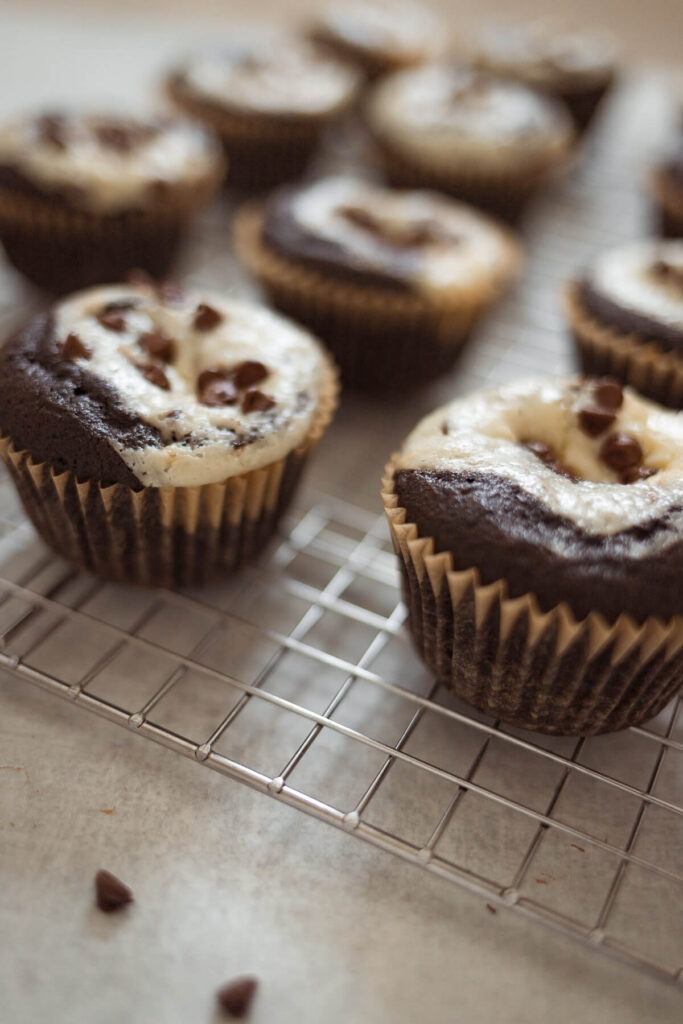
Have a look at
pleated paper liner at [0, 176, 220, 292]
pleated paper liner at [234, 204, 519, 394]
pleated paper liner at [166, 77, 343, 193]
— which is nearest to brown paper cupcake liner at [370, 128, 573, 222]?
pleated paper liner at [166, 77, 343, 193]

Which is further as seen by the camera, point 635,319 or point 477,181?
point 477,181

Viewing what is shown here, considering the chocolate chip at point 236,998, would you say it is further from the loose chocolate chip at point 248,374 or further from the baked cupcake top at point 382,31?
the baked cupcake top at point 382,31

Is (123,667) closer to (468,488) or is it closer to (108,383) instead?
(108,383)

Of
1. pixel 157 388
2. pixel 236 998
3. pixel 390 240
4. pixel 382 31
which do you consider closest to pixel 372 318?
pixel 390 240

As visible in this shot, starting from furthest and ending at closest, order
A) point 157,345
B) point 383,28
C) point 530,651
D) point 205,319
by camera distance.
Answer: point 383,28 → point 205,319 → point 157,345 → point 530,651

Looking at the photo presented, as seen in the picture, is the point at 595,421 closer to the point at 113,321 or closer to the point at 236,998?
the point at 113,321

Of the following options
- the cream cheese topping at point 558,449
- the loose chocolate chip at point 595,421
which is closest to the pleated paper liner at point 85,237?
the cream cheese topping at point 558,449

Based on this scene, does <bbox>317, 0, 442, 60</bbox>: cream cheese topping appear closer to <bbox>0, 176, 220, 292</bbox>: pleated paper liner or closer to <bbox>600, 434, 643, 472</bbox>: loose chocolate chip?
<bbox>0, 176, 220, 292</bbox>: pleated paper liner

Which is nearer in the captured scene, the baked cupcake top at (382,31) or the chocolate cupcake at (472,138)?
the chocolate cupcake at (472,138)
